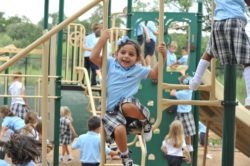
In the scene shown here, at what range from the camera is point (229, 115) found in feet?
12.0

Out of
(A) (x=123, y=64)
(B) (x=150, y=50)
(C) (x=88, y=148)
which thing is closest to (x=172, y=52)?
(B) (x=150, y=50)

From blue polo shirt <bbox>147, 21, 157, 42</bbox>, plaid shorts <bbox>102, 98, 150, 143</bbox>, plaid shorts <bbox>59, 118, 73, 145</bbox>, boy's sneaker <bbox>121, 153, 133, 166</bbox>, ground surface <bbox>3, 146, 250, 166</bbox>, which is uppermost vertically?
blue polo shirt <bbox>147, 21, 157, 42</bbox>

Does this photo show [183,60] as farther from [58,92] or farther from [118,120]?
[118,120]

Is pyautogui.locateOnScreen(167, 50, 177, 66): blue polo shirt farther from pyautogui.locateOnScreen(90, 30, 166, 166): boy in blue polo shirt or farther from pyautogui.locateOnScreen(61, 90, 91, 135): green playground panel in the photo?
pyautogui.locateOnScreen(61, 90, 91, 135): green playground panel

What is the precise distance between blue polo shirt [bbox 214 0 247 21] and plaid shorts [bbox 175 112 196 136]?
161 inches

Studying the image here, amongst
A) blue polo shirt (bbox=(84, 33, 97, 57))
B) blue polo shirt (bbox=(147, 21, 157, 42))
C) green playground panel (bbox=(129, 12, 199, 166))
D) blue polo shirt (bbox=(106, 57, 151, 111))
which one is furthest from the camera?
blue polo shirt (bbox=(84, 33, 97, 57))

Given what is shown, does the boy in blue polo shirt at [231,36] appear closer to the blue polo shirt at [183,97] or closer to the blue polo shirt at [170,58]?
the blue polo shirt at [183,97]

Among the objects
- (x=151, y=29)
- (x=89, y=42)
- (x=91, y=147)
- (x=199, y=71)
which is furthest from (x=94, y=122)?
(x=89, y=42)

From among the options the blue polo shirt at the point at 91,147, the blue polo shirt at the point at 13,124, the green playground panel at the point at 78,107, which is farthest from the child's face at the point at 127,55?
the green playground panel at the point at 78,107

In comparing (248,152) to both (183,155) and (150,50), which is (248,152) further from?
(150,50)

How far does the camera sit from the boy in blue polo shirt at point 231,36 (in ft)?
12.1

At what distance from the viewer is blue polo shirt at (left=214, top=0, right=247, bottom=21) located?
147 inches

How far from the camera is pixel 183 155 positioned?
7.52 meters

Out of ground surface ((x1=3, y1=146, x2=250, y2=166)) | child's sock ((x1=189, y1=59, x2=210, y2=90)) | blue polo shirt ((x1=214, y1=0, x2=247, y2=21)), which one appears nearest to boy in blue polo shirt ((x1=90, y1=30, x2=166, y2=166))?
child's sock ((x1=189, y1=59, x2=210, y2=90))
